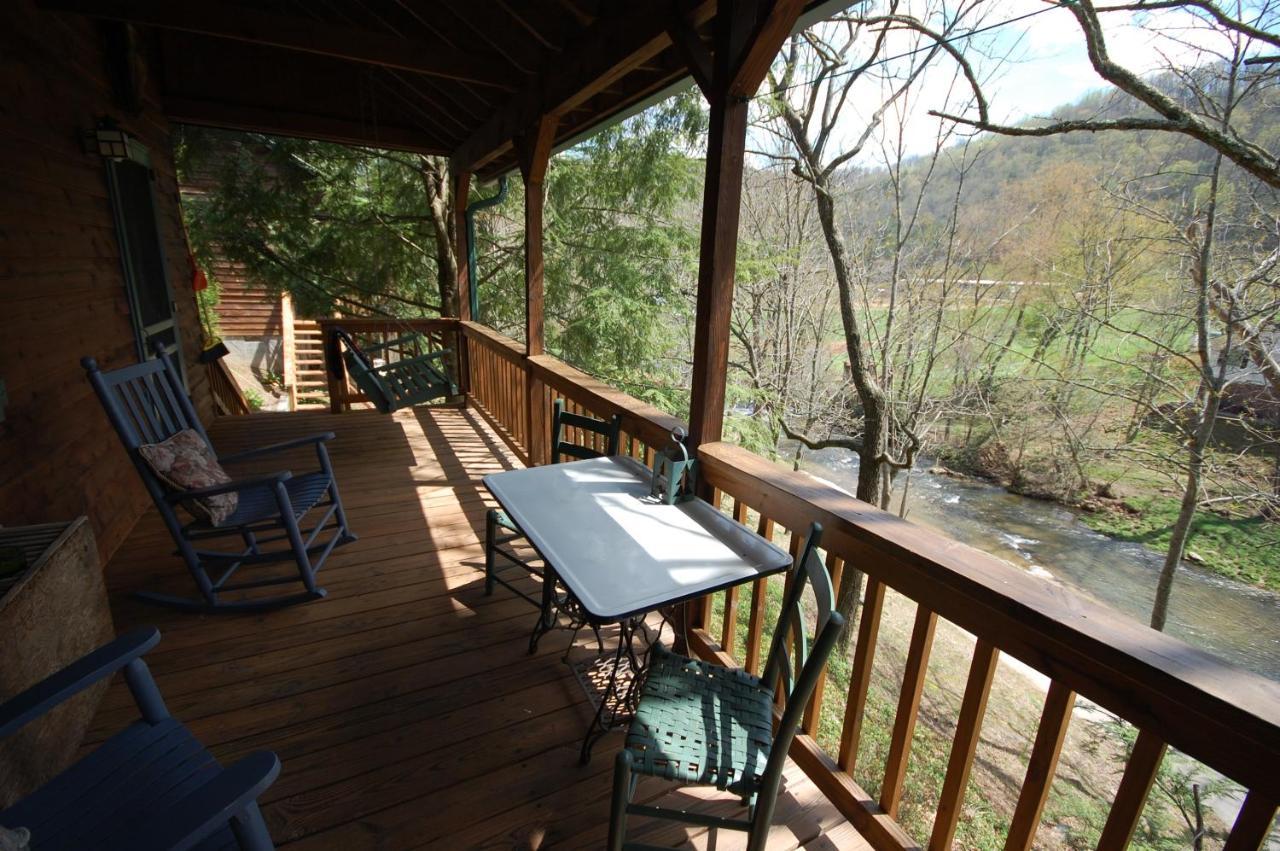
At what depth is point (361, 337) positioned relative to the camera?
6.16 metres

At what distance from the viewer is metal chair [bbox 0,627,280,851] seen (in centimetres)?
82

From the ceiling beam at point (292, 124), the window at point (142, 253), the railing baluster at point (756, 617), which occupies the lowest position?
the railing baluster at point (756, 617)

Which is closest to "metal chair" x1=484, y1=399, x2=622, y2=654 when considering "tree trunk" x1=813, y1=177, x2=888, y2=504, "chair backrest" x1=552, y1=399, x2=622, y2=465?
"chair backrest" x1=552, y1=399, x2=622, y2=465

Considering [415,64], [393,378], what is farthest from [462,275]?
[415,64]

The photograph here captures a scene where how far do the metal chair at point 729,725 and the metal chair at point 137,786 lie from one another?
68 centimetres

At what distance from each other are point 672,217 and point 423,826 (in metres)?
7.17

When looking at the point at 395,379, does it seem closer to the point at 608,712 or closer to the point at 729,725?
the point at 608,712

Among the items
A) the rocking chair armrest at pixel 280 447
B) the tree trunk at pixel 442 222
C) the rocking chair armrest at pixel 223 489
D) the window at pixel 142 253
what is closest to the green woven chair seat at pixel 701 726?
the rocking chair armrest at pixel 223 489

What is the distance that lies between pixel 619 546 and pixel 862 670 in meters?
0.75

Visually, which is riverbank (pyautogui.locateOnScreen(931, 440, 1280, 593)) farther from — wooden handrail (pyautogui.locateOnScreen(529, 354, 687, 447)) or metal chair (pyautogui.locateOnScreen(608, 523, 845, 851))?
metal chair (pyautogui.locateOnScreen(608, 523, 845, 851))

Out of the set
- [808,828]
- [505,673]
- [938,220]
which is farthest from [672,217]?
[808,828]

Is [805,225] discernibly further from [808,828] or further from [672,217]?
[808,828]

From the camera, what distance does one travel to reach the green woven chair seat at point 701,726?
125 cm

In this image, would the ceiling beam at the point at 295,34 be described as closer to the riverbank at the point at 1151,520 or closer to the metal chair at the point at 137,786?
the metal chair at the point at 137,786
